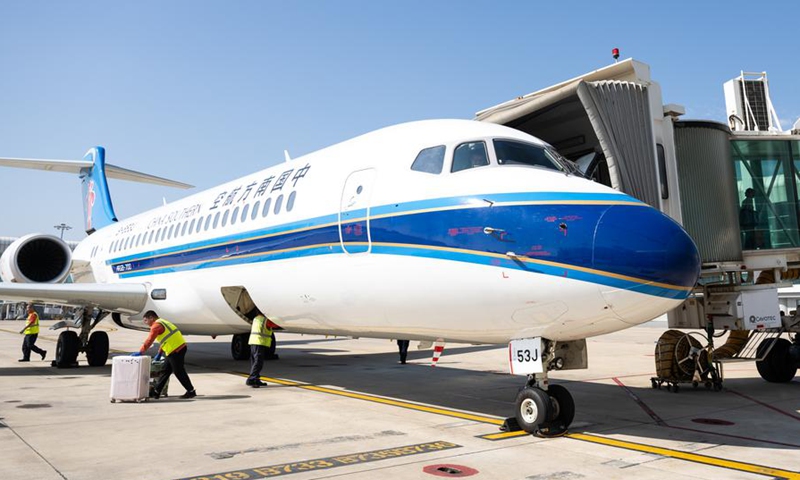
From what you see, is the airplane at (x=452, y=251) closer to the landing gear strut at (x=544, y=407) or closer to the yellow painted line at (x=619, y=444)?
the landing gear strut at (x=544, y=407)

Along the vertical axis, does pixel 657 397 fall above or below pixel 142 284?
below

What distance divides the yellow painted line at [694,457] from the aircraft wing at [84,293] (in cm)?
1047

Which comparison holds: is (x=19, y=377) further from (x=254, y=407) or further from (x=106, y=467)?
(x=106, y=467)

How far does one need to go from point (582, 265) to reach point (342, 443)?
10.2ft

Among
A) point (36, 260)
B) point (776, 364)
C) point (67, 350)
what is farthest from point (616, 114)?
point (36, 260)

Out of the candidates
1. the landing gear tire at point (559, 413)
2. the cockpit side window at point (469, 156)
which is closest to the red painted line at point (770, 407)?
the landing gear tire at point (559, 413)

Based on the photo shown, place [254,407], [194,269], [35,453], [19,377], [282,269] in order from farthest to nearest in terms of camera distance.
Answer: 1. [19,377]
2. [194,269]
3. [282,269]
4. [254,407]
5. [35,453]

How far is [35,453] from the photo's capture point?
6270mm

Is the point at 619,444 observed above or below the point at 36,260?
below

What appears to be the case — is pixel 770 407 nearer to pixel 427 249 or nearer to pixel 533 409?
pixel 533 409

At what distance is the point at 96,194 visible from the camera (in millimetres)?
23031

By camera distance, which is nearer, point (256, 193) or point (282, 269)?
point (282, 269)

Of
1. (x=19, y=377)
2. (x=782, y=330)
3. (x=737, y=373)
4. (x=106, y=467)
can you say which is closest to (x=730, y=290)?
(x=782, y=330)

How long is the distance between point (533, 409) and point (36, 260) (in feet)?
47.3
